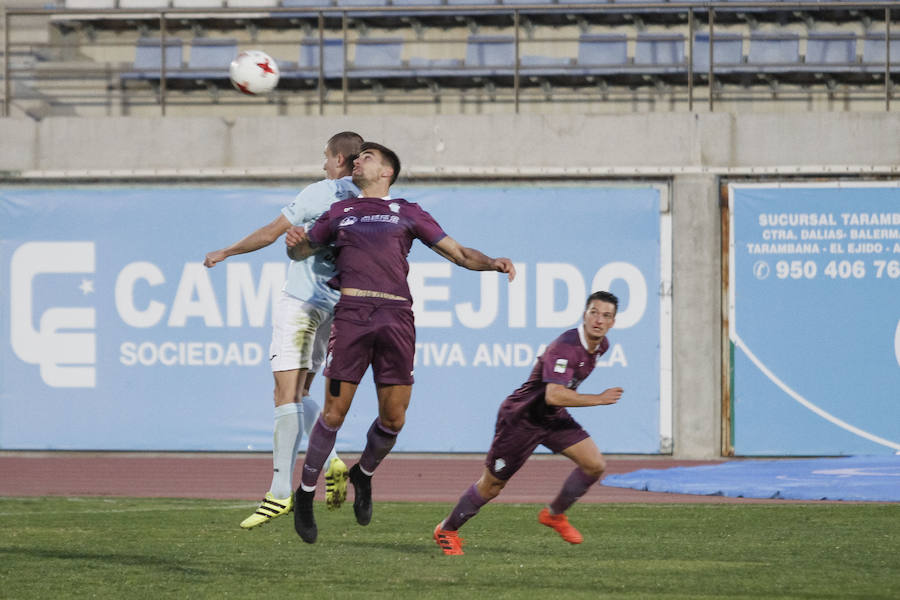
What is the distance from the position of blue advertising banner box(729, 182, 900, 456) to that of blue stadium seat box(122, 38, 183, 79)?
8.42 metres

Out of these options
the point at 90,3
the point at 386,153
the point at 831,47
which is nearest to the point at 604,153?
the point at 831,47

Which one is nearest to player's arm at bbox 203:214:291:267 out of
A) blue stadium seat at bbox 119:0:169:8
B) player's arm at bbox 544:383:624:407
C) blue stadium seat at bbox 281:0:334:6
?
player's arm at bbox 544:383:624:407

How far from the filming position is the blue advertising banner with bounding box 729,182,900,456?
598 inches

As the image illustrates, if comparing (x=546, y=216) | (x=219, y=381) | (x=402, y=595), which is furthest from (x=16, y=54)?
(x=402, y=595)

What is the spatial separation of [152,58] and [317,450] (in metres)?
13.6

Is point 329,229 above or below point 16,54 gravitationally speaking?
below

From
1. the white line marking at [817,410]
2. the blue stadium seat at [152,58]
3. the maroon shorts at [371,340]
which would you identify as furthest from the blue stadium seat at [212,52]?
the maroon shorts at [371,340]

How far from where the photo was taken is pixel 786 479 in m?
12.3

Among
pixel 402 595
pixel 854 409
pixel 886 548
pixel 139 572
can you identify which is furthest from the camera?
pixel 854 409

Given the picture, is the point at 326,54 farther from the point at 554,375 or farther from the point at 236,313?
the point at 554,375

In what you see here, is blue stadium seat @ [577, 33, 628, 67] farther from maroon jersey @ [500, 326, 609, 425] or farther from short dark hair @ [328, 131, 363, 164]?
maroon jersey @ [500, 326, 609, 425]

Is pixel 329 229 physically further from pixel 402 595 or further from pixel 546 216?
pixel 546 216

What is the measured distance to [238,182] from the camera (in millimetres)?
16219

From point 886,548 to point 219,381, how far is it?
9.36 meters
